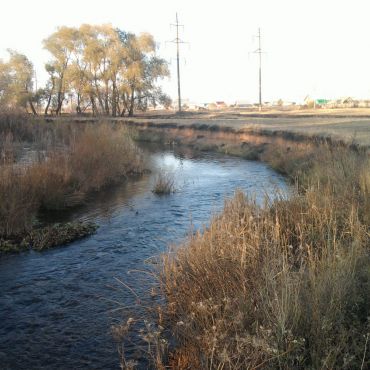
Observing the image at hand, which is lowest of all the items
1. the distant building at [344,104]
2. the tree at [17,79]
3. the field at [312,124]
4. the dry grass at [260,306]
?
the dry grass at [260,306]

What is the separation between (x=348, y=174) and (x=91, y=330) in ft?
23.0

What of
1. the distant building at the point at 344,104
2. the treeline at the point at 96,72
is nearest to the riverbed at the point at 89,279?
the treeline at the point at 96,72

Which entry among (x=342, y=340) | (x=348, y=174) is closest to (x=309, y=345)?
(x=342, y=340)

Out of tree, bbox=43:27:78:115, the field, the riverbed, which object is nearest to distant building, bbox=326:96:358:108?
the field

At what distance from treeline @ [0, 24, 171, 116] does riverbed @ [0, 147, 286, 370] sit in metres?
43.3

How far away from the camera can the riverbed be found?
581 centimetres

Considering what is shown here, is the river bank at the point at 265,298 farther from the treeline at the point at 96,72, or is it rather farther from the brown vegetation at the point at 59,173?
the treeline at the point at 96,72

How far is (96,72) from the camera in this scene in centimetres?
5794

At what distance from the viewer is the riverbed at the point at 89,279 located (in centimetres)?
581

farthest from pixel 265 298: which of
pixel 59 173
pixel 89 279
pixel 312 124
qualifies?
pixel 312 124

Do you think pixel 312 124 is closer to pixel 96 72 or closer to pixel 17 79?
pixel 96 72

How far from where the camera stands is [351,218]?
642 centimetres

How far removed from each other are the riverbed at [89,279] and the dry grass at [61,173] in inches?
29.7

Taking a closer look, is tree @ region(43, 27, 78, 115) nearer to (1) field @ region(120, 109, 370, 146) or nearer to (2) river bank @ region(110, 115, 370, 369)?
(1) field @ region(120, 109, 370, 146)
